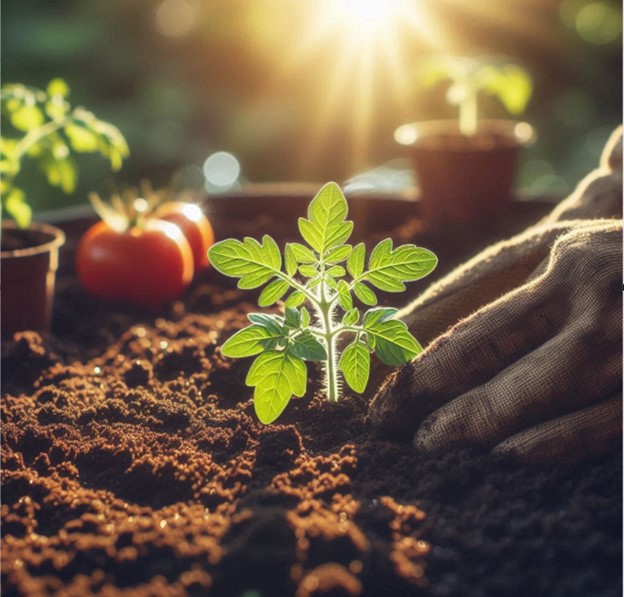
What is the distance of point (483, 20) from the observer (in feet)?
18.6

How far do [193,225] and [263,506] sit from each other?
1.69 m

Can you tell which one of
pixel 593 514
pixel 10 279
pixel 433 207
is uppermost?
pixel 433 207

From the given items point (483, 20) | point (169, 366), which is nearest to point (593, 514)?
point (169, 366)

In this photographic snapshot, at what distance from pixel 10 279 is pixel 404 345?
3.89 ft

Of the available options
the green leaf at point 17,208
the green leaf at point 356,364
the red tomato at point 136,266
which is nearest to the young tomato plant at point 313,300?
the green leaf at point 356,364

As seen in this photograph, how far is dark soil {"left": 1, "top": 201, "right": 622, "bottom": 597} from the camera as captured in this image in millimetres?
1241

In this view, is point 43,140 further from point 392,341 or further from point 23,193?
point 392,341

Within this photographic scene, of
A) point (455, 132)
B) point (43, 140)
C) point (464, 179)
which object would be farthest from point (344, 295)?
point (455, 132)

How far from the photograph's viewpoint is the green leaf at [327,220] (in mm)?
1568

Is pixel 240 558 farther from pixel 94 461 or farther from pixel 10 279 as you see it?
pixel 10 279

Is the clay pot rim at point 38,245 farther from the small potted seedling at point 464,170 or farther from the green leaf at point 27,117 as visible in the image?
the small potted seedling at point 464,170

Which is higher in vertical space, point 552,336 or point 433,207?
point 433,207

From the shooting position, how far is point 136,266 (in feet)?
8.64

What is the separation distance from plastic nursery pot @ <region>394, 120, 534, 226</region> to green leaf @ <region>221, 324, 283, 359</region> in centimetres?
165
